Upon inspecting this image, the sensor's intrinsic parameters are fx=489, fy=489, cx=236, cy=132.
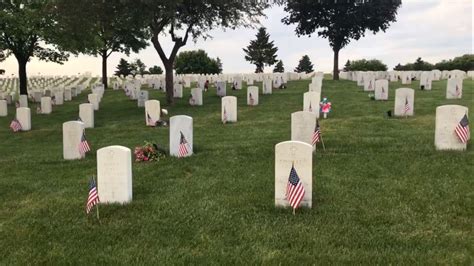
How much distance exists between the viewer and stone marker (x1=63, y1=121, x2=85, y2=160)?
1203 cm

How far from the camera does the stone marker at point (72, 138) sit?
39.5 feet

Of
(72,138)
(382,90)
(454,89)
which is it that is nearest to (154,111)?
(72,138)

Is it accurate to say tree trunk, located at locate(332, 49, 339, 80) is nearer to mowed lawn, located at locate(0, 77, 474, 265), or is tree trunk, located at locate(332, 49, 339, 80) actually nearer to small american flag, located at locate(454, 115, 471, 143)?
mowed lawn, located at locate(0, 77, 474, 265)

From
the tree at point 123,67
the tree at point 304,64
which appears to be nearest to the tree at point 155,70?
the tree at point 123,67

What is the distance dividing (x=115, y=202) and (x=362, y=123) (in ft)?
31.0

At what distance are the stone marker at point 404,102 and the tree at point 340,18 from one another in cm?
2760

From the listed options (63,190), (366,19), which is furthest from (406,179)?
(366,19)

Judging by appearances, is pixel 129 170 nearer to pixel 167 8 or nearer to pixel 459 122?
pixel 459 122

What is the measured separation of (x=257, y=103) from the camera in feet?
75.4

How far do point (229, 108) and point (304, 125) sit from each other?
6449 mm

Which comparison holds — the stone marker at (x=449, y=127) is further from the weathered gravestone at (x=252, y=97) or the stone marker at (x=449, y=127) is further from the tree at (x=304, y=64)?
the tree at (x=304, y=64)

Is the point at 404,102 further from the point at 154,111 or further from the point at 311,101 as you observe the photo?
the point at 154,111

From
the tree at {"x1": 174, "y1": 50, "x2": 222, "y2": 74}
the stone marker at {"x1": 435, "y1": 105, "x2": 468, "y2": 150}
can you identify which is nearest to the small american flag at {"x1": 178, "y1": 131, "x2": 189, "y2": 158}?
the stone marker at {"x1": 435, "y1": 105, "x2": 468, "y2": 150}

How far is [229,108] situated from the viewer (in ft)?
57.0
